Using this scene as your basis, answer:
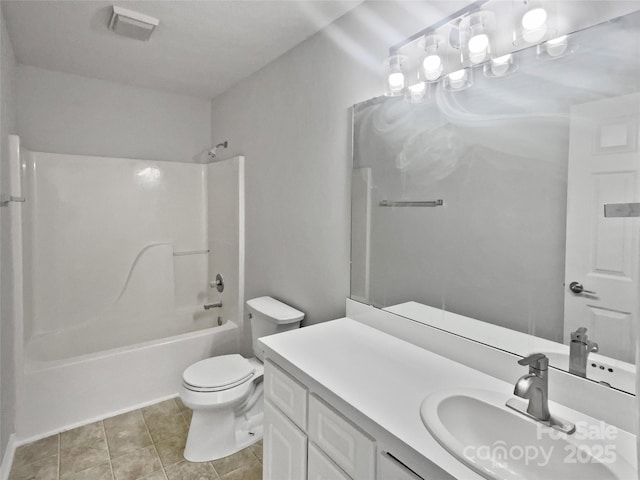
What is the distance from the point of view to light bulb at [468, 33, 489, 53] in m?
1.23

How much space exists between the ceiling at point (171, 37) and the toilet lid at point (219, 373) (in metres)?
1.99

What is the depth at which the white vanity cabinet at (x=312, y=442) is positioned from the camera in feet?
3.19

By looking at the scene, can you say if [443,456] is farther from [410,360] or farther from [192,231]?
[192,231]

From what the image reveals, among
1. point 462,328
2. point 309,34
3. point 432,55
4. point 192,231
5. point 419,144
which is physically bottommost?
point 462,328

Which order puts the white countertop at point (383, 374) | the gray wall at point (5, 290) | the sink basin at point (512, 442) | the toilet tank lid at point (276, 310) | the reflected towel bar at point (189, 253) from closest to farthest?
1. the sink basin at point (512, 442)
2. the white countertop at point (383, 374)
3. the gray wall at point (5, 290)
4. the toilet tank lid at point (276, 310)
5. the reflected towel bar at point (189, 253)

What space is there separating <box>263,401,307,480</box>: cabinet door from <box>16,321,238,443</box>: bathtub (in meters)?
1.34

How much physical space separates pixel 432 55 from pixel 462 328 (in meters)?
1.07

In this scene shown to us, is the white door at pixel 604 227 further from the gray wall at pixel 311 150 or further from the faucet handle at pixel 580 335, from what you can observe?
the gray wall at pixel 311 150

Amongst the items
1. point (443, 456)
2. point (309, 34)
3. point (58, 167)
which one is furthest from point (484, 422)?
point (58, 167)

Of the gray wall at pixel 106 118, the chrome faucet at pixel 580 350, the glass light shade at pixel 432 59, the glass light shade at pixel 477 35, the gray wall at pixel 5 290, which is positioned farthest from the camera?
the gray wall at pixel 106 118

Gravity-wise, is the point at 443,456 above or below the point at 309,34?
below

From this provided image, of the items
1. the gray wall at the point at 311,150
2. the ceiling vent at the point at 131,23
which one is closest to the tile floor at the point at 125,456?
the gray wall at the point at 311,150

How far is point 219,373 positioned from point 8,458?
1.18 m

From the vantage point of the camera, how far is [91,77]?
113 inches
